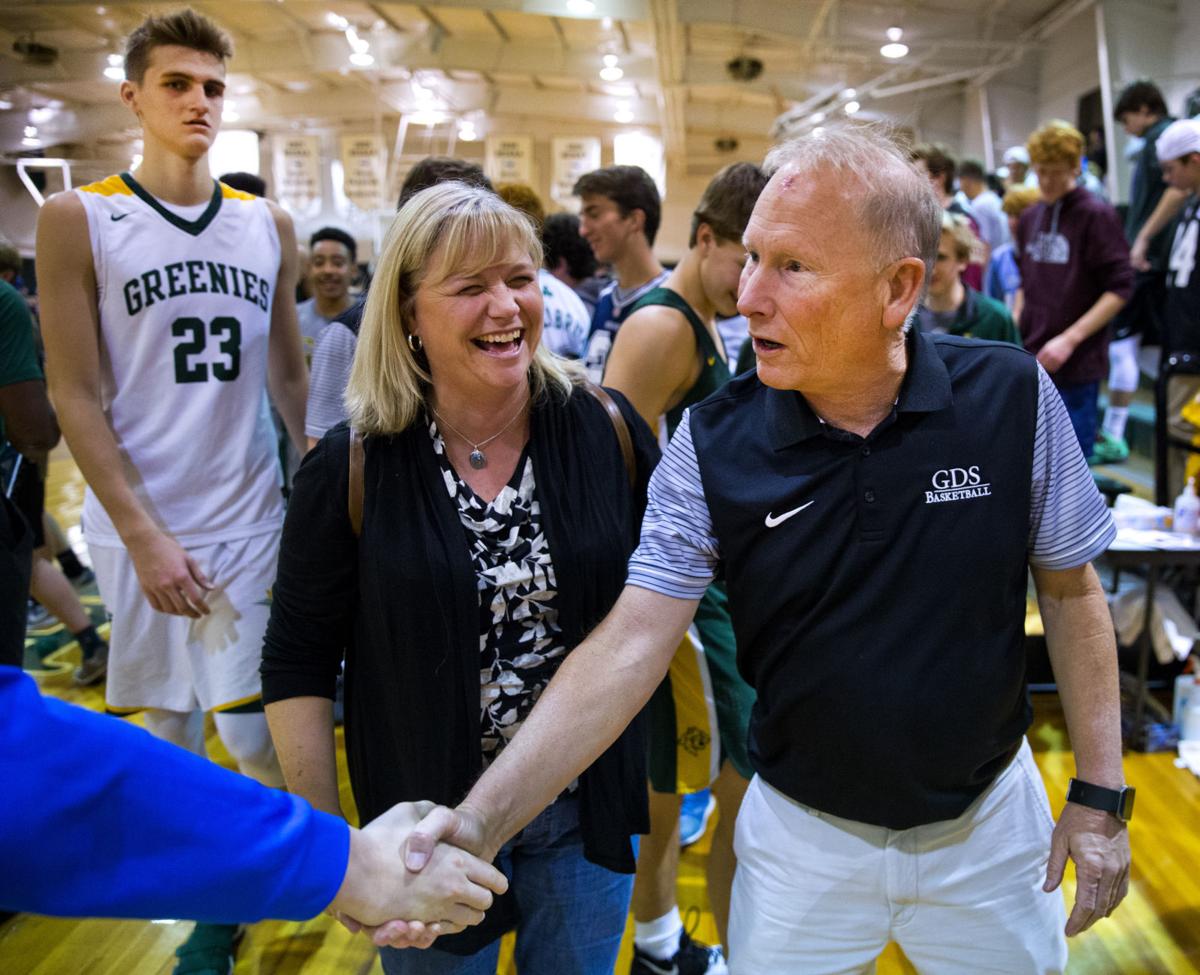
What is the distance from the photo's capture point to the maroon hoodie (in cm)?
438

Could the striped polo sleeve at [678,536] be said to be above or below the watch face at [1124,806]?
above

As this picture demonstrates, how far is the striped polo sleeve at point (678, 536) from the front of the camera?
1.44m

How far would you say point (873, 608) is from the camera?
135cm

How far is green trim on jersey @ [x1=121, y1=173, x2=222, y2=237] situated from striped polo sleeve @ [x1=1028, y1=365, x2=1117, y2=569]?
1.94 m

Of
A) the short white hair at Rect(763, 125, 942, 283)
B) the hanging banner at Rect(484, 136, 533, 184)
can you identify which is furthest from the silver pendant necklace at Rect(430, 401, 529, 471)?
the hanging banner at Rect(484, 136, 533, 184)

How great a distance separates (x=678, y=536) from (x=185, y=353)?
4.85ft

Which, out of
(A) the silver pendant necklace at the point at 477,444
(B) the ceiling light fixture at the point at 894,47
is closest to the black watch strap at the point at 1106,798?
(A) the silver pendant necklace at the point at 477,444

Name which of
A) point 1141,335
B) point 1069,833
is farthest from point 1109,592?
point 1069,833

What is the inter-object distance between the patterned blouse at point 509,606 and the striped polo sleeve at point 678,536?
170mm

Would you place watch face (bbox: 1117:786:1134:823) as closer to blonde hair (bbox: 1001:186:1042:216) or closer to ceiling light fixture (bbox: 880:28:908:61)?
blonde hair (bbox: 1001:186:1042:216)

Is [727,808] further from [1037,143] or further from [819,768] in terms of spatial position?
[1037,143]

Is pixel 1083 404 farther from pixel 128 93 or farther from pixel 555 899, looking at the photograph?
pixel 128 93

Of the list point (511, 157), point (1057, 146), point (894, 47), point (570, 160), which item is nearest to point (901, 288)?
point (1057, 146)

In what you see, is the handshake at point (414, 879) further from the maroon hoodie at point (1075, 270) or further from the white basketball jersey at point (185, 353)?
the maroon hoodie at point (1075, 270)
